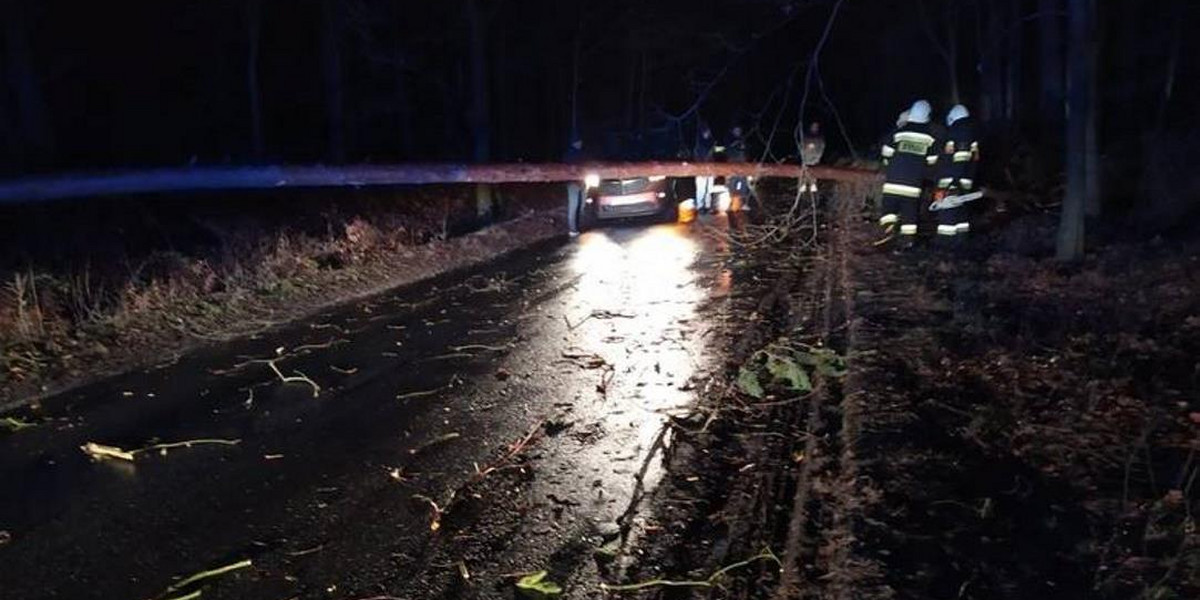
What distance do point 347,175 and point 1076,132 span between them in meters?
8.81

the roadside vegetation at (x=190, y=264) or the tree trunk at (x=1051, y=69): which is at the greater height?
the tree trunk at (x=1051, y=69)

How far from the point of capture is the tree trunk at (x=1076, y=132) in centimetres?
882

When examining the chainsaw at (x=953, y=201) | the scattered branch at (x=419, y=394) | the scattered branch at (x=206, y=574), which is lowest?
the scattered branch at (x=206, y=574)

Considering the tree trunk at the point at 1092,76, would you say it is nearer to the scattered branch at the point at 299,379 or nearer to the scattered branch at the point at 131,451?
the scattered branch at the point at 299,379

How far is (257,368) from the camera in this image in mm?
7105

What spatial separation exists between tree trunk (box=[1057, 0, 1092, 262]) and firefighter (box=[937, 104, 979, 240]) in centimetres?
176

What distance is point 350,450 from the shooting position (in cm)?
529

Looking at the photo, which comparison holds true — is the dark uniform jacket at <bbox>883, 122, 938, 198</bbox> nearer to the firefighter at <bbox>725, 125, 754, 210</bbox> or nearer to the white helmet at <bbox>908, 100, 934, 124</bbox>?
the white helmet at <bbox>908, 100, 934, 124</bbox>

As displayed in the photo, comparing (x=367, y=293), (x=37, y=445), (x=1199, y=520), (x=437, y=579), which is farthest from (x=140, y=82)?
(x=1199, y=520)

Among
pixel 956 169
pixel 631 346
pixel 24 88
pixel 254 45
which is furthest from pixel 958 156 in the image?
pixel 24 88

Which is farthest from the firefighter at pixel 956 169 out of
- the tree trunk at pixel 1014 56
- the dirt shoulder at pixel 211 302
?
the tree trunk at pixel 1014 56

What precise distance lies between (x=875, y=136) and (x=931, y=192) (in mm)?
27814

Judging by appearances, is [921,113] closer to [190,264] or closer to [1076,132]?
[1076,132]

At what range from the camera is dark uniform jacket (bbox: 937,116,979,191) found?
11.0 m
